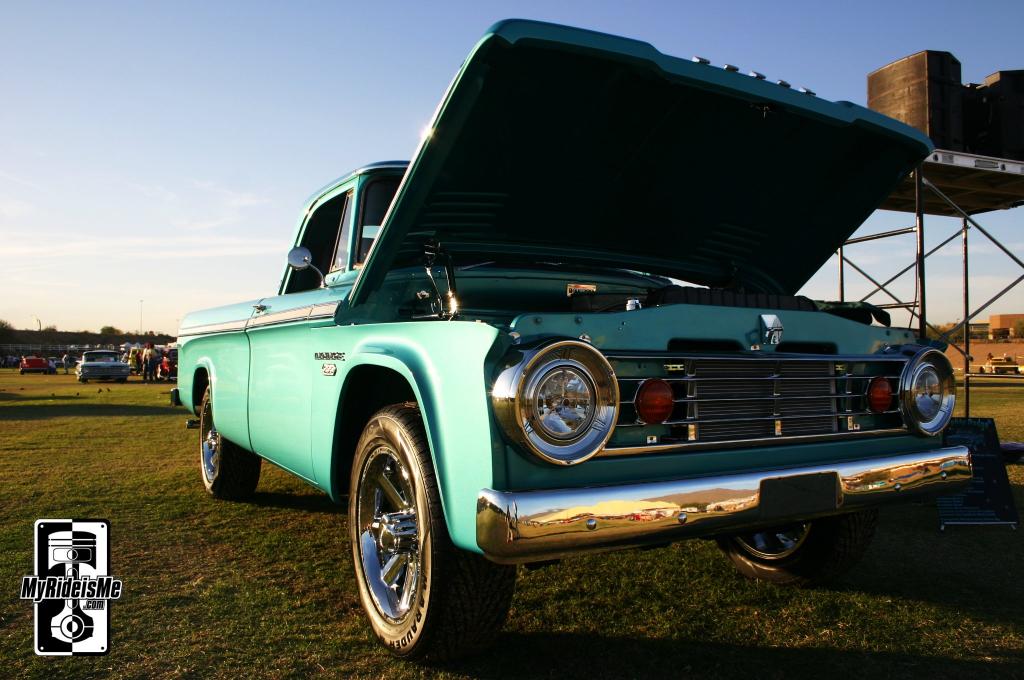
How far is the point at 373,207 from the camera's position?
11.9 feet

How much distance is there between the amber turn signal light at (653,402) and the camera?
2.19 metres

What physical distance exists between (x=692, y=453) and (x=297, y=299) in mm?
2319

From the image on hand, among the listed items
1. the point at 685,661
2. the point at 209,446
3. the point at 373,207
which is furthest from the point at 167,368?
the point at 685,661

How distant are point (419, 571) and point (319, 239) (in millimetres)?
2788

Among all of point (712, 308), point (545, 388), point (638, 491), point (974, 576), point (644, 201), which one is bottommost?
point (974, 576)

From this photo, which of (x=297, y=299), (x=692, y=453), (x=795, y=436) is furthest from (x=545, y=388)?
(x=297, y=299)

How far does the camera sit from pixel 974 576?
3.52 meters

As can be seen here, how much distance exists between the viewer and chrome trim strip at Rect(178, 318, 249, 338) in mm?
4445

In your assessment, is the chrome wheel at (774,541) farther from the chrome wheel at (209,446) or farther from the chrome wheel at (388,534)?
the chrome wheel at (209,446)

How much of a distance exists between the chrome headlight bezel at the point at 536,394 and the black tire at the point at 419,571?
1.53 ft

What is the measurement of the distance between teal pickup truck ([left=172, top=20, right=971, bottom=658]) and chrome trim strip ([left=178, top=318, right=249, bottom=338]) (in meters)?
0.24

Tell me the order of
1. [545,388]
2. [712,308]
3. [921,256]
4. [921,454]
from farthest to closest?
1. [921,256]
2. [921,454]
3. [712,308]
4. [545,388]

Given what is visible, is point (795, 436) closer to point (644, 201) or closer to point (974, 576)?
point (644, 201)

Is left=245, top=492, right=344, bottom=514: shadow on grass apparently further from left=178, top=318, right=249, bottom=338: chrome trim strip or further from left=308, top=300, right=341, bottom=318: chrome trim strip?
left=308, top=300, right=341, bottom=318: chrome trim strip
